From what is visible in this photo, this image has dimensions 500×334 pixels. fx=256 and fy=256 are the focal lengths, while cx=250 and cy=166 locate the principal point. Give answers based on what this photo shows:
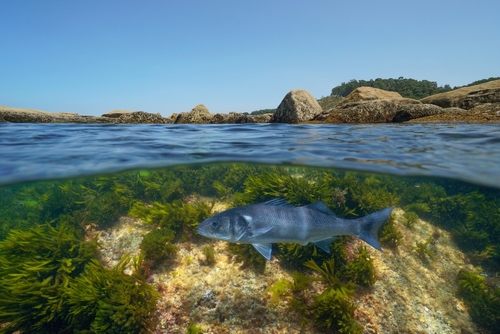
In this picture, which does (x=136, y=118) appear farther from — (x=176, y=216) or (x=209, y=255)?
(x=209, y=255)

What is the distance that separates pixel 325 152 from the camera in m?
8.40

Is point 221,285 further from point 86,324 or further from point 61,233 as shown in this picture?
point 61,233

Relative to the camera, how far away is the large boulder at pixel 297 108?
16.6 metres

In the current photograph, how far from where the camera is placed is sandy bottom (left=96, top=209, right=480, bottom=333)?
5391 mm

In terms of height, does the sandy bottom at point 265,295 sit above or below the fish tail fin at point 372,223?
below

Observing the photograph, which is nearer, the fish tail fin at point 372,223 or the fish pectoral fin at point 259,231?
the fish pectoral fin at point 259,231

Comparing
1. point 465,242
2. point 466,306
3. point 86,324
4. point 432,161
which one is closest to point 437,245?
point 465,242

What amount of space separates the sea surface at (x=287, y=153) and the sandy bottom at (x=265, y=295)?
2491mm

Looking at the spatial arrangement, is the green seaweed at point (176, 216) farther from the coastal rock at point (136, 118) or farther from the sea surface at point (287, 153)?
the coastal rock at point (136, 118)

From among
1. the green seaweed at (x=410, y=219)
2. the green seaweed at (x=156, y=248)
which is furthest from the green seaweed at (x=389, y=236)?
the green seaweed at (x=156, y=248)

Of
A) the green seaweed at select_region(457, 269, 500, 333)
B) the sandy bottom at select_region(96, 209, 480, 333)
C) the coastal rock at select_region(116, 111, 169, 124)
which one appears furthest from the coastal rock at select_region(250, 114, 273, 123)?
the green seaweed at select_region(457, 269, 500, 333)

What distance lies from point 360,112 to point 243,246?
1170 centimetres

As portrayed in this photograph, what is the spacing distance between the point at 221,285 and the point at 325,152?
5.12 meters

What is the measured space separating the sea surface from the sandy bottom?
2.49 m
